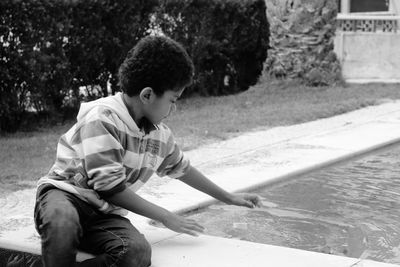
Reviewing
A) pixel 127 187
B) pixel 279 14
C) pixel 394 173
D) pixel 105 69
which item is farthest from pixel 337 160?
pixel 279 14

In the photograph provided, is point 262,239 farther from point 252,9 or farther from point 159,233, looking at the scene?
point 252,9

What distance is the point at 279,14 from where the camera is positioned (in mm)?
13273

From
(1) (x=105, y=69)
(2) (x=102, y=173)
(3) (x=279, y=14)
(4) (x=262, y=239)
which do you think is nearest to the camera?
(2) (x=102, y=173)

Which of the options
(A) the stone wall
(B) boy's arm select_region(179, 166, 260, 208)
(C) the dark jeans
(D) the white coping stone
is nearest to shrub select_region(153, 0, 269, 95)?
(A) the stone wall

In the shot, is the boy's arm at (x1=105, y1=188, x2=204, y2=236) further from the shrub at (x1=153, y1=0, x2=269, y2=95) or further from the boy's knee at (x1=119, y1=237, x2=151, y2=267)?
the shrub at (x1=153, y1=0, x2=269, y2=95)

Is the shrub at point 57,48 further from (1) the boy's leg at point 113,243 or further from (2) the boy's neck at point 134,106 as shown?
(1) the boy's leg at point 113,243

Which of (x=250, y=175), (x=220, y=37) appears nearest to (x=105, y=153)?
(x=250, y=175)

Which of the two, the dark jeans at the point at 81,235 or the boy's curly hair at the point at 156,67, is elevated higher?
the boy's curly hair at the point at 156,67

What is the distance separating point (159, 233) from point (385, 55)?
10415 millimetres

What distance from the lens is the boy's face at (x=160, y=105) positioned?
358 cm

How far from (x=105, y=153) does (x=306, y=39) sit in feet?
33.1

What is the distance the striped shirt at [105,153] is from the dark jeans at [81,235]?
59 millimetres

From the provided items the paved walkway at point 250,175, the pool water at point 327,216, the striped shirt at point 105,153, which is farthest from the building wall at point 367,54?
the striped shirt at point 105,153

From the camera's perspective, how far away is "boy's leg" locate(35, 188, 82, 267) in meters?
3.32
